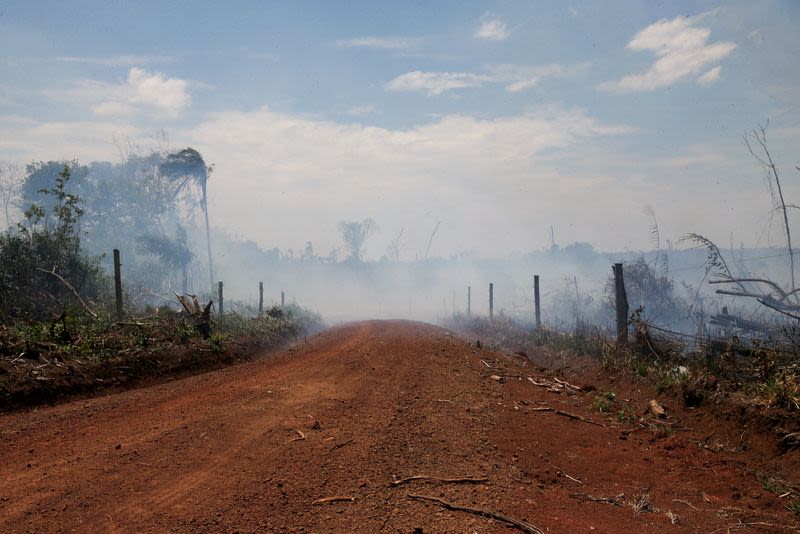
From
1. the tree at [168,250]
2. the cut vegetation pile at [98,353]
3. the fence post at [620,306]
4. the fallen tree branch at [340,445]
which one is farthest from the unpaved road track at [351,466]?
the tree at [168,250]

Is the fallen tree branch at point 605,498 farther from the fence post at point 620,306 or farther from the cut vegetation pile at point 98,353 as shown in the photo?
the cut vegetation pile at point 98,353

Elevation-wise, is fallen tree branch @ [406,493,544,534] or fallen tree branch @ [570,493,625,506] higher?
fallen tree branch @ [406,493,544,534]

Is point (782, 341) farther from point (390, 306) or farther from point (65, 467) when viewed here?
point (390, 306)

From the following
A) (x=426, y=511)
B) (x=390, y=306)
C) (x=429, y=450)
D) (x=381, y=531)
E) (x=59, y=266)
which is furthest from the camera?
(x=390, y=306)

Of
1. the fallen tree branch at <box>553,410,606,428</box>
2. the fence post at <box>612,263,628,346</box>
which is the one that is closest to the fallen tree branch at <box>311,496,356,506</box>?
the fallen tree branch at <box>553,410,606,428</box>

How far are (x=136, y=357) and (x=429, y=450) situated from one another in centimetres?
752

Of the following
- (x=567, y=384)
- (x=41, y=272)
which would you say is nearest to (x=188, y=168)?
(x=41, y=272)

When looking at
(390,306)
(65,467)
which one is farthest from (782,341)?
(390,306)

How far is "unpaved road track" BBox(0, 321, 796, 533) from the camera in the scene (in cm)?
395

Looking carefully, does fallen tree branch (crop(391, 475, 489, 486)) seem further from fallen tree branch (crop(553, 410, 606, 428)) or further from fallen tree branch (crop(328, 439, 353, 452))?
fallen tree branch (crop(553, 410, 606, 428))

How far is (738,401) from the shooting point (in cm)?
701

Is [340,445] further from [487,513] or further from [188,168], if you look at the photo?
[188,168]

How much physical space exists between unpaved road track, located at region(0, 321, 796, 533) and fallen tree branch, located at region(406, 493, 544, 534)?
7 centimetres

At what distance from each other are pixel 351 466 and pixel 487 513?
1.47 m
